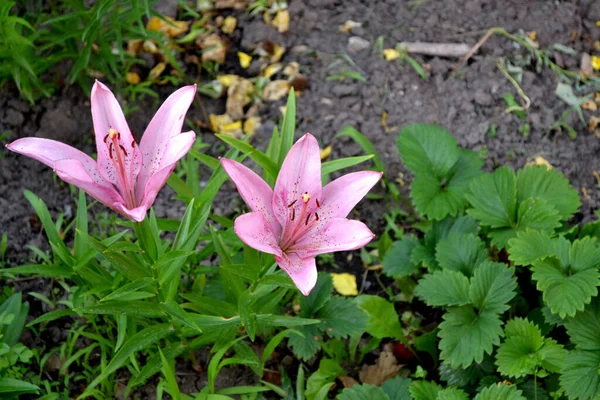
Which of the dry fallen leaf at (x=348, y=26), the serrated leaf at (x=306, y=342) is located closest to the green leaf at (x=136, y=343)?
the serrated leaf at (x=306, y=342)

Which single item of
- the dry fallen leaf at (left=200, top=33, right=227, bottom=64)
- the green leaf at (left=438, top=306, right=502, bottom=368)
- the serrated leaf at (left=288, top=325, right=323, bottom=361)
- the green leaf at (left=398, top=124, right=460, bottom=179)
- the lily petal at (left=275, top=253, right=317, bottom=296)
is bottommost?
the serrated leaf at (left=288, top=325, right=323, bottom=361)

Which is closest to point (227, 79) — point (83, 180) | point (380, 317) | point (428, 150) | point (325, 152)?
point (325, 152)

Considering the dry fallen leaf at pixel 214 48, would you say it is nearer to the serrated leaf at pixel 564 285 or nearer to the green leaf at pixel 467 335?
the green leaf at pixel 467 335

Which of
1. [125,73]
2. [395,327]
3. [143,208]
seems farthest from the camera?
[125,73]

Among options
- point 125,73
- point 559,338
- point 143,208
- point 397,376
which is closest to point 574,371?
point 559,338

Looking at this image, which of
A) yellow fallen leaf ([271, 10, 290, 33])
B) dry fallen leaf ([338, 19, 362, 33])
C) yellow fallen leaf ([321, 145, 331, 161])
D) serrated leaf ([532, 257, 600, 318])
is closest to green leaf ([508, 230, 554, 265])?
serrated leaf ([532, 257, 600, 318])

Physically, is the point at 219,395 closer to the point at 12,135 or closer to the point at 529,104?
the point at 12,135

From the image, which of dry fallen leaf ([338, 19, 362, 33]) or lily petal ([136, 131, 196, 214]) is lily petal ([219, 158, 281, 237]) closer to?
lily petal ([136, 131, 196, 214])

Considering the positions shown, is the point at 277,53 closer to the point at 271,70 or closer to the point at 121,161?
the point at 271,70
